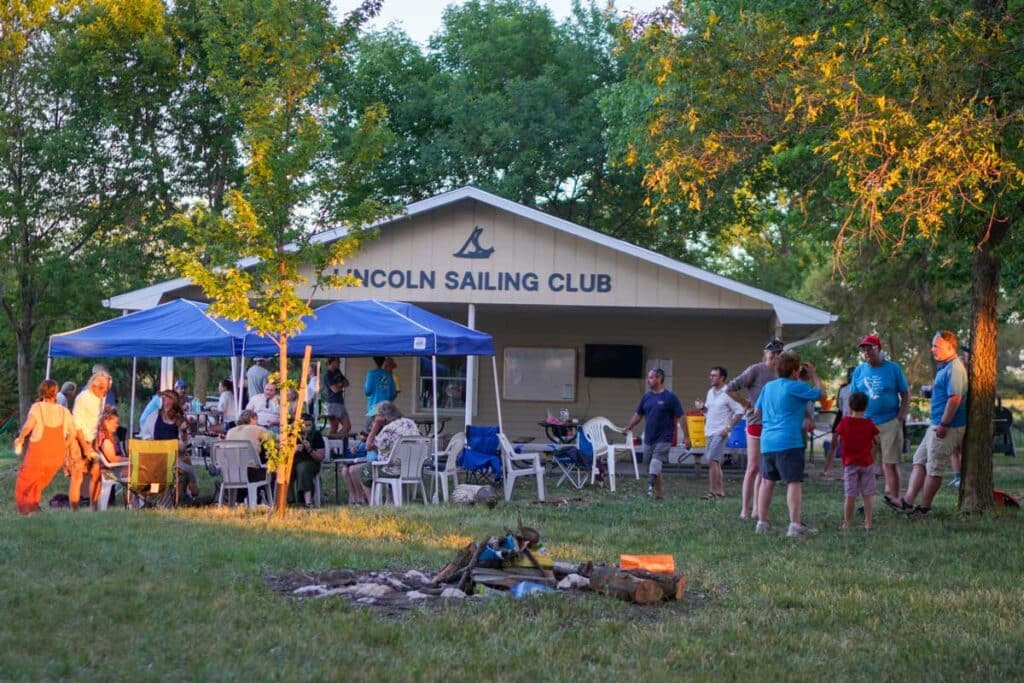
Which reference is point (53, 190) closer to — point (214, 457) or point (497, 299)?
point (497, 299)

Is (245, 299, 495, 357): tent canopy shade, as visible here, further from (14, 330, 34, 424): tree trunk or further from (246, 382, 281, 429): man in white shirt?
(14, 330, 34, 424): tree trunk

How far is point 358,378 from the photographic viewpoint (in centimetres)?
2344

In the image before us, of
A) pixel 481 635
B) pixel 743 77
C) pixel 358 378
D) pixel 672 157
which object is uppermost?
pixel 743 77

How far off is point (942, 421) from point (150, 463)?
7666 millimetres

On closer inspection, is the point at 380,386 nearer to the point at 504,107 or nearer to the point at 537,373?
the point at 537,373

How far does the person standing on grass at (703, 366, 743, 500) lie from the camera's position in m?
15.0

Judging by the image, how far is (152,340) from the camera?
585 inches

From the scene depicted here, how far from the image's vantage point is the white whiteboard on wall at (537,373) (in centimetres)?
2291

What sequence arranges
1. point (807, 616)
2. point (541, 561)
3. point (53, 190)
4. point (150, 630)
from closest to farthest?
point (150, 630)
point (807, 616)
point (541, 561)
point (53, 190)

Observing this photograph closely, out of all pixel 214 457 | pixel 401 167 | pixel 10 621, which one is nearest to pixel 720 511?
pixel 214 457

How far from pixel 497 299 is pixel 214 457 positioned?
258 inches

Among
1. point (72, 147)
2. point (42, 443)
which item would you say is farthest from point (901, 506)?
point (72, 147)

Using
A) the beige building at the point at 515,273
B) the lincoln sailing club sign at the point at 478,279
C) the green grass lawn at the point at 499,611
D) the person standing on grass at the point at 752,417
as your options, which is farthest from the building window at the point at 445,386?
the green grass lawn at the point at 499,611

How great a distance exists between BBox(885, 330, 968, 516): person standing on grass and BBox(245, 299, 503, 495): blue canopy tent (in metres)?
4.97
